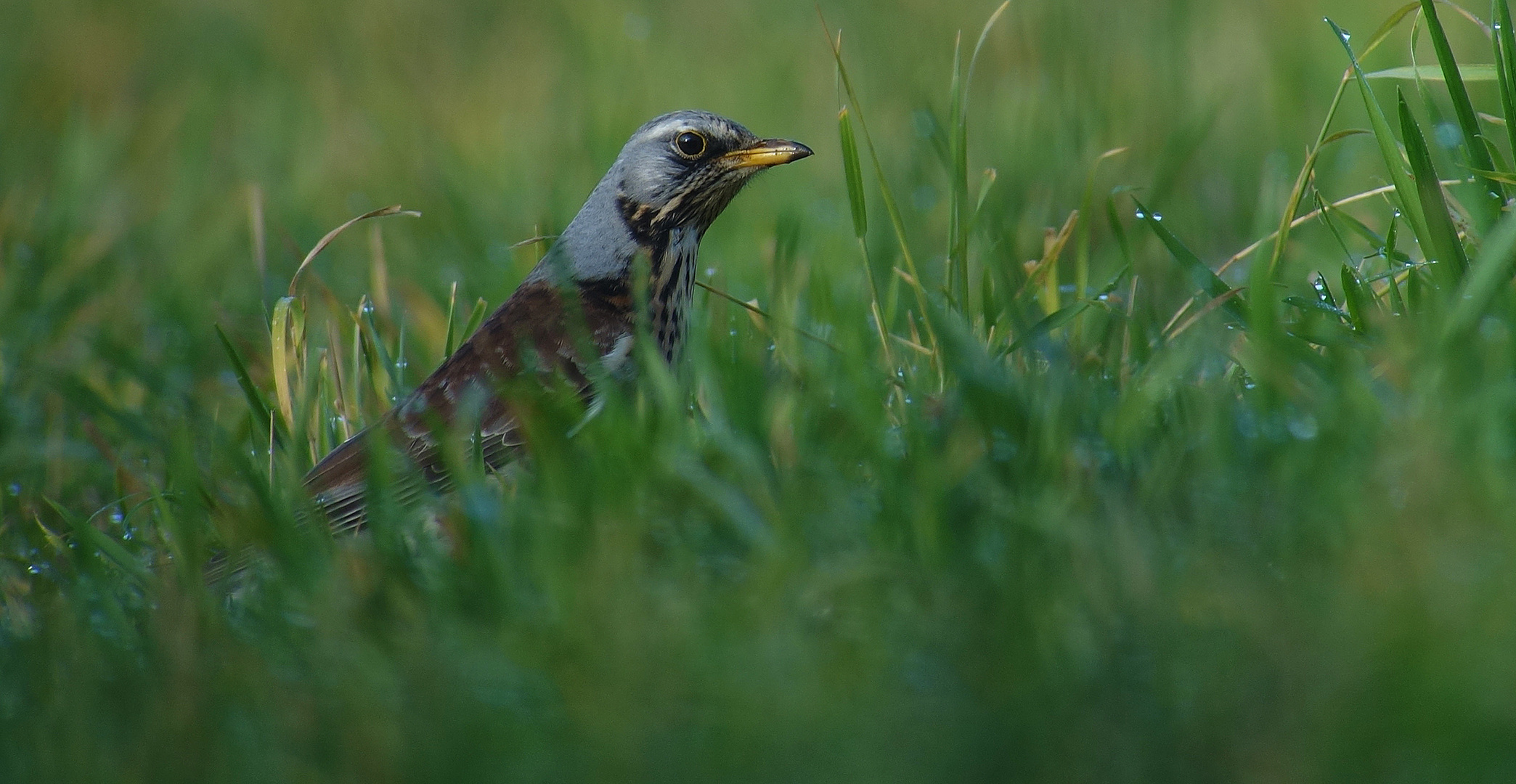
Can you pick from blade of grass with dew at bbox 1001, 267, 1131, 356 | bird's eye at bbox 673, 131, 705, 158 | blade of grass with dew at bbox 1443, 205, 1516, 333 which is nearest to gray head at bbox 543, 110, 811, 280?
bird's eye at bbox 673, 131, 705, 158

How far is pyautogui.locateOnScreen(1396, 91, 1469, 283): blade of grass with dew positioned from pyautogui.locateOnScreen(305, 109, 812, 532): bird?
5.29 feet

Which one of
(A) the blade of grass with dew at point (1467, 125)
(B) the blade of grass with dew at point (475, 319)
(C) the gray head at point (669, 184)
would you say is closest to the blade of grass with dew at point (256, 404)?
(B) the blade of grass with dew at point (475, 319)

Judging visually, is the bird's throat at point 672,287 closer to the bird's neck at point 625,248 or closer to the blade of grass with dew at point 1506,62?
the bird's neck at point 625,248

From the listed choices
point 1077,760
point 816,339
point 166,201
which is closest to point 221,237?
point 166,201

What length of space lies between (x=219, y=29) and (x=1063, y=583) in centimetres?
772

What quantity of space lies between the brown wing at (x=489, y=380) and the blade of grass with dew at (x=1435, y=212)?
183 cm

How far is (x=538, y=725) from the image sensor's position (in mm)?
2078

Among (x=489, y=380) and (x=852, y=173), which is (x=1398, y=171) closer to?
(x=852, y=173)

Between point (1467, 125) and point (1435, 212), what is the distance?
0.88ft

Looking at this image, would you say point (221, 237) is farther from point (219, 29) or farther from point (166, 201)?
point (219, 29)

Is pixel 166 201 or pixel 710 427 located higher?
pixel 166 201

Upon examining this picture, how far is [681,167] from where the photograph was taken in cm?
425

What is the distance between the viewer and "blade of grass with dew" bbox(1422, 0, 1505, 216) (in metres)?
3.08

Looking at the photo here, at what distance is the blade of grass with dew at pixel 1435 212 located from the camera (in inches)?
119
